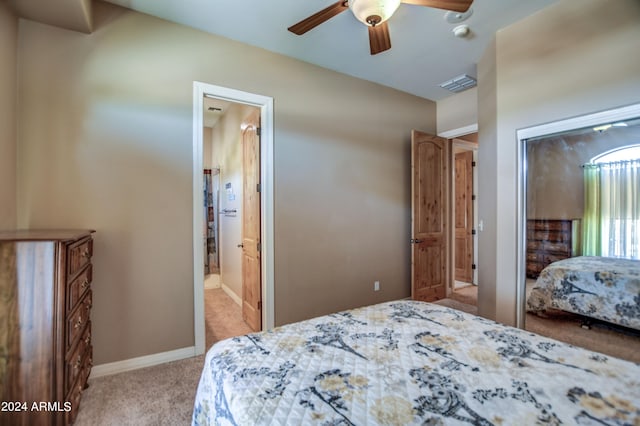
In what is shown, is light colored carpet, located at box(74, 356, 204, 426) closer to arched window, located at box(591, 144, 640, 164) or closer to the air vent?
arched window, located at box(591, 144, 640, 164)

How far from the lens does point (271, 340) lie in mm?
1417

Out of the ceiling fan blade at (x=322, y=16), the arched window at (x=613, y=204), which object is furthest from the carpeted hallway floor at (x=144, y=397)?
the arched window at (x=613, y=204)

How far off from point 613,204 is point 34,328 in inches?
153

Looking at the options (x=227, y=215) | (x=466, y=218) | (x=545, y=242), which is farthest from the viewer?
(x=466, y=218)

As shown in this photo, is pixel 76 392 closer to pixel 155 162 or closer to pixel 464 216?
pixel 155 162

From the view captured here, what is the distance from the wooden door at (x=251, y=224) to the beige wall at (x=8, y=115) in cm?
176

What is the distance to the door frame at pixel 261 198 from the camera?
2557 mm

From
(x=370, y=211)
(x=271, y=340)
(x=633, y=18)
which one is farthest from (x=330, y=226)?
(x=633, y=18)

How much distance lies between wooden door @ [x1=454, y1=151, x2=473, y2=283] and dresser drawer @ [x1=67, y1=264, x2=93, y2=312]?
5.14 metres

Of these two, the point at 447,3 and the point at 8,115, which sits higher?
the point at 447,3

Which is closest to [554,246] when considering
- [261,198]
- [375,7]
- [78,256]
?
[375,7]

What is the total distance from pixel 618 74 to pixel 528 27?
2.70 ft

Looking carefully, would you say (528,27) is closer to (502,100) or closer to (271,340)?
(502,100)

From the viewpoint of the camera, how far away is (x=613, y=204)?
2324mm
